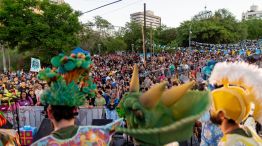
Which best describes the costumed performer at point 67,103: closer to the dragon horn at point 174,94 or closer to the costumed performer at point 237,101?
the costumed performer at point 237,101

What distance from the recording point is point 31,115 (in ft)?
27.1

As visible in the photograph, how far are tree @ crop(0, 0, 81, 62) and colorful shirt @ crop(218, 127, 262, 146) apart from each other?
90.0 ft

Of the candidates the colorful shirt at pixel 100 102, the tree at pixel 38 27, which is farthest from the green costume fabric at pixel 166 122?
the tree at pixel 38 27

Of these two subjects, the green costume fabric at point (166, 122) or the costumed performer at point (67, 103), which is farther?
the costumed performer at point (67, 103)

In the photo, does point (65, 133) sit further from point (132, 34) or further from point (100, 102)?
point (132, 34)

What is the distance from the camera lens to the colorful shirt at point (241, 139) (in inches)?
93.3

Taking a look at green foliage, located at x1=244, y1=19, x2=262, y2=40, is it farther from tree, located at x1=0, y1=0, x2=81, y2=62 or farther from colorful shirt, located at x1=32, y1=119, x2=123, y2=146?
colorful shirt, located at x1=32, y1=119, x2=123, y2=146

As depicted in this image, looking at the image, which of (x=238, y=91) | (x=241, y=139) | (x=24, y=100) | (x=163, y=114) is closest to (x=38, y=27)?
(x=24, y=100)

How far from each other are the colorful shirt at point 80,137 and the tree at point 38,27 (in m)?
27.0

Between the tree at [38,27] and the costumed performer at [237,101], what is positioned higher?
the tree at [38,27]

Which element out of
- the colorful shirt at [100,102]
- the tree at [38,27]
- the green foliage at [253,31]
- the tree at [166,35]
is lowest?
the colorful shirt at [100,102]

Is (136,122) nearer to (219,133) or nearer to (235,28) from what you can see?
(219,133)

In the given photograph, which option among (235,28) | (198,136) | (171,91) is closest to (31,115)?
(198,136)

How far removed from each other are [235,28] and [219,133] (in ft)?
185
